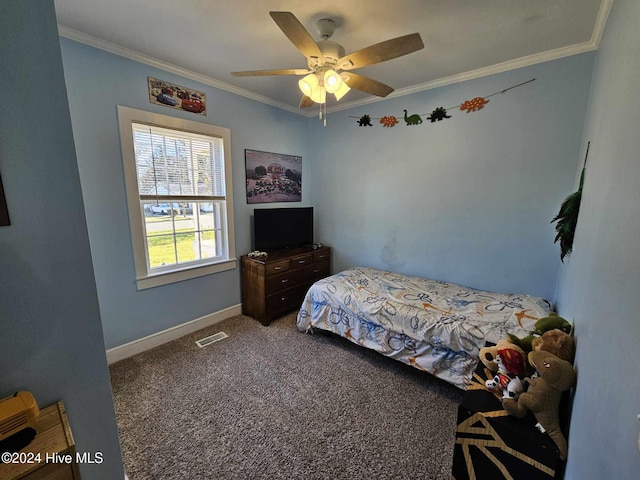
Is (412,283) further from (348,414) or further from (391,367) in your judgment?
(348,414)

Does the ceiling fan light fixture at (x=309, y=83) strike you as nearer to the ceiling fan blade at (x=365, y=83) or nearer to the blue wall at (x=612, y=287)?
the ceiling fan blade at (x=365, y=83)

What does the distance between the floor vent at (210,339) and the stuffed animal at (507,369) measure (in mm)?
2378

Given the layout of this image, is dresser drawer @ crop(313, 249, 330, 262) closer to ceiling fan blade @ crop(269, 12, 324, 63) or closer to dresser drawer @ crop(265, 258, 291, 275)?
dresser drawer @ crop(265, 258, 291, 275)

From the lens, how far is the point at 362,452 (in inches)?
61.6

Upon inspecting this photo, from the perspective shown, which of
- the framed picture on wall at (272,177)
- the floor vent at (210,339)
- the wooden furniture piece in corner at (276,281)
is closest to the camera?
the floor vent at (210,339)

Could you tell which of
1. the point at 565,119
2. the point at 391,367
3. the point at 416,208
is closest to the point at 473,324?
the point at 391,367

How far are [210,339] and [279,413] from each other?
1.26 m

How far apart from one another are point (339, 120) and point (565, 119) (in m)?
2.29

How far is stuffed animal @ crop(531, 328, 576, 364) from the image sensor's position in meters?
1.23

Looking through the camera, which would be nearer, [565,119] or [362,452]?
[362,452]

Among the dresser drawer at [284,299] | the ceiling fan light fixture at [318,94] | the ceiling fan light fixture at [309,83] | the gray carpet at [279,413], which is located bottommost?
the gray carpet at [279,413]

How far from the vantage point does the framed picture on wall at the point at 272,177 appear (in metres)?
3.19

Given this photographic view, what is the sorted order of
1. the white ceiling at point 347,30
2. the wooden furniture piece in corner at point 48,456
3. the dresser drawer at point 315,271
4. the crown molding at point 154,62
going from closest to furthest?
the wooden furniture piece in corner at point 48,456 → the white ceiling at point 347,30 → the crown molding at point 154,62 → the dresser drawer at point 315,271

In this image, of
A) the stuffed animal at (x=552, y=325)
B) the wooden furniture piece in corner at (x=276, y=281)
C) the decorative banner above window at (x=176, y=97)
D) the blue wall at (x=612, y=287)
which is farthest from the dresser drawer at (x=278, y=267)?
the blue wall at (x=612, y=287)
